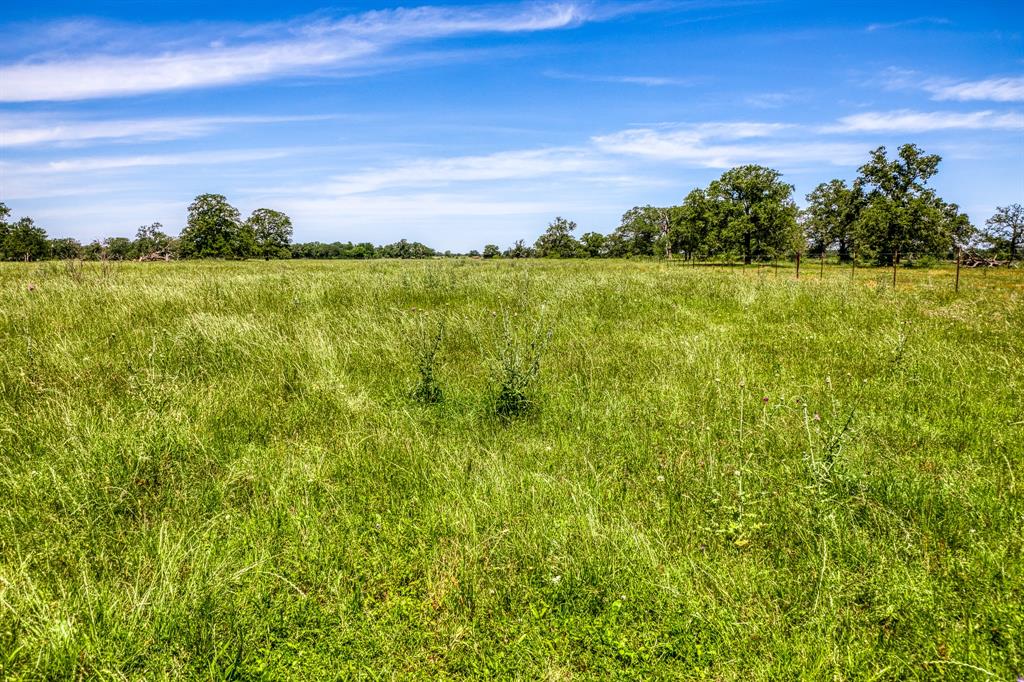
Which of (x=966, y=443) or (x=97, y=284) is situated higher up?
(x=97, y=284)

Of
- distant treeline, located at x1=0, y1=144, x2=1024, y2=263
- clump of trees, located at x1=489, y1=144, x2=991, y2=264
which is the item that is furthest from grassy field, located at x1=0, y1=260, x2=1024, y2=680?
clump of trees, located at x1=489, y1=144, x2=991, y2=264

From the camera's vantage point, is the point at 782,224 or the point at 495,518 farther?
the point at 782,224

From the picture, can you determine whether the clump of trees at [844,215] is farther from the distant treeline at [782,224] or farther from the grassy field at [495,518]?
the grassy field at [495,518]

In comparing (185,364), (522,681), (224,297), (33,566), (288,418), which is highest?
(224,297)

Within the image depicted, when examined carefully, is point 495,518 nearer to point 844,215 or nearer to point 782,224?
point 782,224

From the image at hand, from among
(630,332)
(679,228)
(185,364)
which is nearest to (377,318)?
(185,364)

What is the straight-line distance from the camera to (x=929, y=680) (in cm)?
194

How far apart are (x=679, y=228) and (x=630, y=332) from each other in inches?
1993

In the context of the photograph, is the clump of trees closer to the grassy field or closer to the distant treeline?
the distant treeline

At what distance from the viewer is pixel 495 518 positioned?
9.35 ft

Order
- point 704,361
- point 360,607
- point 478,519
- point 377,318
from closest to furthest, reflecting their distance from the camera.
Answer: point 360,607 < point 478,519 < point 704,361 < point 377,318

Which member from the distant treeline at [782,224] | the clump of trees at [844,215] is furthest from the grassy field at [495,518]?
the clump of trees at [844,215]

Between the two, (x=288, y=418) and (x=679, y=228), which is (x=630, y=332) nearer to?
(x=288, y=418)

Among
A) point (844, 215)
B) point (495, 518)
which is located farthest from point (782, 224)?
point (495, 518)
